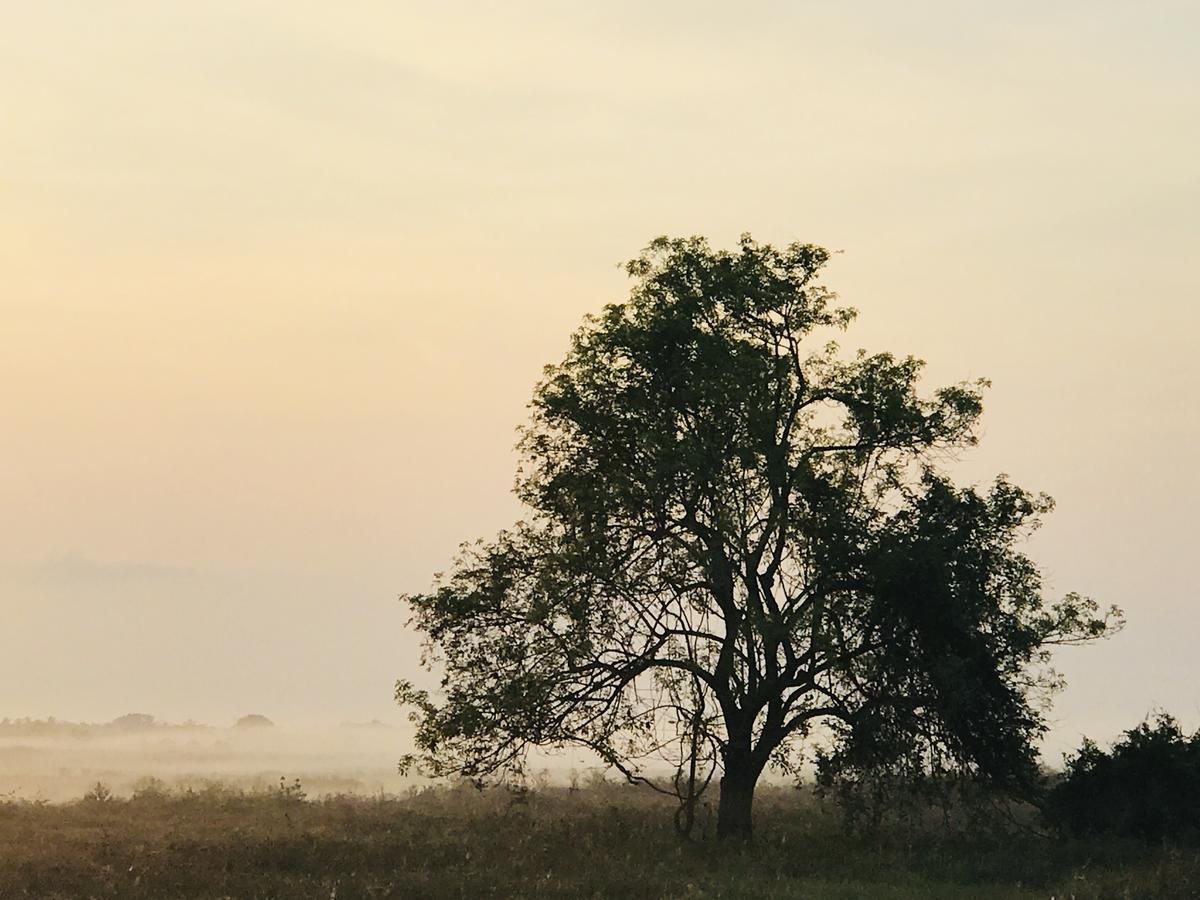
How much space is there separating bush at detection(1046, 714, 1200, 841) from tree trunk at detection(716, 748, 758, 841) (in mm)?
7025

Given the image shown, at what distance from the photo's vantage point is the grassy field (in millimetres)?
24641

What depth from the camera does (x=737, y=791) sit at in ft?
109

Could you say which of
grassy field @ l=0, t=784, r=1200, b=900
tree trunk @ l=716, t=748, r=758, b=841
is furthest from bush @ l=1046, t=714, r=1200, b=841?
tree trunk @ l=716, t=748, r=758, b=841

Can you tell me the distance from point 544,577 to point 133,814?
12771 millimetres

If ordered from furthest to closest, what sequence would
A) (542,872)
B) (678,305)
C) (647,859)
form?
(678,305)
(647,859)
(542,872)

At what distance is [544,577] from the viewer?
32.1 m

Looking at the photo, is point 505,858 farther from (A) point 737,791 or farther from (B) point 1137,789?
(B) point 1137,789

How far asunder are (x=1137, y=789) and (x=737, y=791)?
919 centimetres

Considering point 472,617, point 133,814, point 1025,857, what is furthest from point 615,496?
point 133,814

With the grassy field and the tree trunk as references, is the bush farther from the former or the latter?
the tree trunk

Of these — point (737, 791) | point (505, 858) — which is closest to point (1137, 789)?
point (737, 791)

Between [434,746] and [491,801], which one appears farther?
[491,801]

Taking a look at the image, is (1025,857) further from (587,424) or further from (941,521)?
(587,424)

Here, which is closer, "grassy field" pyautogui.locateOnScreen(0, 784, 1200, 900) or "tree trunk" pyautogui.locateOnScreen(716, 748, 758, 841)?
"grassy field" pyautogui.locateOnScreen(0, 784, 1200, 900)
